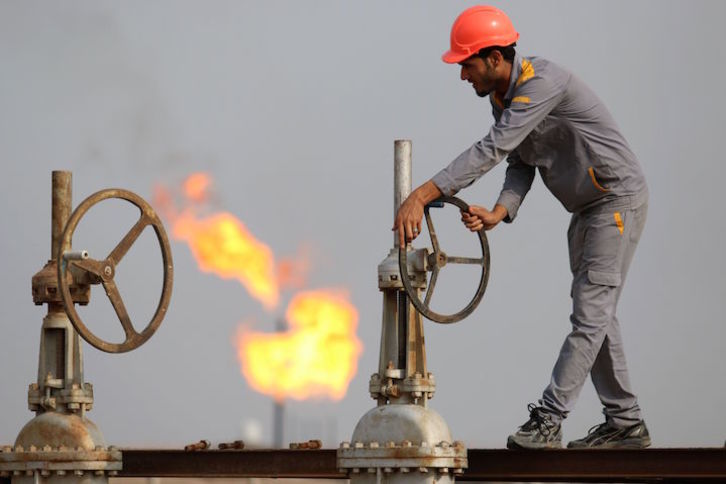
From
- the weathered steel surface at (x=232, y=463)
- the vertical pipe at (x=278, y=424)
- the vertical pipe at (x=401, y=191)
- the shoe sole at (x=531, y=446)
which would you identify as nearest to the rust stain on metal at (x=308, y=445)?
the weathered steel surface at (x=232, y=463)

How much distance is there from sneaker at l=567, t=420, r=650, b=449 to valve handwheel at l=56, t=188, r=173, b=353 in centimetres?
280

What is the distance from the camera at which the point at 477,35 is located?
29.9 feet

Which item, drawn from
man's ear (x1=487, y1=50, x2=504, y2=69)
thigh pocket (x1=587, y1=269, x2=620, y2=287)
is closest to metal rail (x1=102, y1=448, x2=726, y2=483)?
thigh pocket (x1=587, y1=269, x2=620, y2=287)

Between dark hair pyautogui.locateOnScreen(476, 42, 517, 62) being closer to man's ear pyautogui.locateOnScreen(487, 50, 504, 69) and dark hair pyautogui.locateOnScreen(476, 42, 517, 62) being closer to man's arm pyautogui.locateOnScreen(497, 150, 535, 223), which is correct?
man's ear pyautogui.locateOnScreen(487, 50, 504, 69)

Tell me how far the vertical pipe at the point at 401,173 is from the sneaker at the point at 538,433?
148 cm

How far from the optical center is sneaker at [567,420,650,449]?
919 centimetres

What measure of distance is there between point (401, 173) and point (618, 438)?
2099 millimetres

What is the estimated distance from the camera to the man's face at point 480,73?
30.0 feet

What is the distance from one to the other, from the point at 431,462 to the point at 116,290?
2.31 metres

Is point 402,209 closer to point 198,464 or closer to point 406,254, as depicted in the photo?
point 406,254

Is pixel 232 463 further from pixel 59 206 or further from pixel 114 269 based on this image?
pixel 59 206

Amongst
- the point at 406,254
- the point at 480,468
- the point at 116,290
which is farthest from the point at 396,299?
the point at 116,290

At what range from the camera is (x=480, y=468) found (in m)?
9.50

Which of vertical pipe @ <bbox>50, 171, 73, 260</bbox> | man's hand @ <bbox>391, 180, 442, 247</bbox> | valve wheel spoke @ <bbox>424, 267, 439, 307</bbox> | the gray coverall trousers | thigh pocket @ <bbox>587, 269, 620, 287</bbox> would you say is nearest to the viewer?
man's hand @ <bbox>391, 180, 442, 247</bbox>
